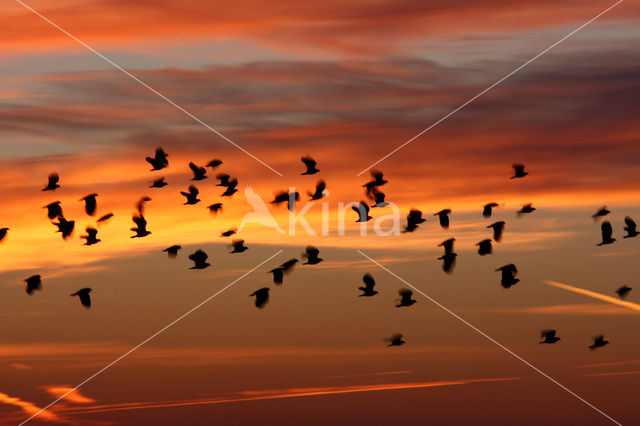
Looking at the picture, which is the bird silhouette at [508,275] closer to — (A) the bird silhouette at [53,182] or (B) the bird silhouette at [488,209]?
(B) the bird silhouette at [488,209]

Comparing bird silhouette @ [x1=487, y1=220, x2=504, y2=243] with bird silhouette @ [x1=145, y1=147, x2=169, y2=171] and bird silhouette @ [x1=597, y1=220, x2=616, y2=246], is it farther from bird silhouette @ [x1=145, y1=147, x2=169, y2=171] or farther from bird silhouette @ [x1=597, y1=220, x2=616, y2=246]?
bird silhouette @ [x1=145, y1=147, x2=169, y2=171]

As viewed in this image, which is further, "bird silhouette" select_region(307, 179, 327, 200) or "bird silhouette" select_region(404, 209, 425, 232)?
"bird silhouette" select_region(404, 209, 425, 232)

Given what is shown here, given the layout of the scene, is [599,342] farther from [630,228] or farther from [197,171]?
[197,171]

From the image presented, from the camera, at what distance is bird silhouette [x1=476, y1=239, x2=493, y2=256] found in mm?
63647

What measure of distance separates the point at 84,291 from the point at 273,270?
414 inches

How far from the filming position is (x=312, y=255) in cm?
6575

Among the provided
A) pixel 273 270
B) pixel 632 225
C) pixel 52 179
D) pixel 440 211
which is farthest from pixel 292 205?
pixel 632 225

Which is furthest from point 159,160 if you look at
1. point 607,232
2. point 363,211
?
point 607,232

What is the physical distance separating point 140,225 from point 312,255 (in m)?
10.0

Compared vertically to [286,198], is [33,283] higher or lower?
lower

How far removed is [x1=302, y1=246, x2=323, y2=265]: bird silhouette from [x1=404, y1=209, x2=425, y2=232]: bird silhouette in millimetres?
5296

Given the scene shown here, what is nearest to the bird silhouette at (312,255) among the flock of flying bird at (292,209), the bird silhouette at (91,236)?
the flock of flying bird at (292,209)

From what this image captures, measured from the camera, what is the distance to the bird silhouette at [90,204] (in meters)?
61.5

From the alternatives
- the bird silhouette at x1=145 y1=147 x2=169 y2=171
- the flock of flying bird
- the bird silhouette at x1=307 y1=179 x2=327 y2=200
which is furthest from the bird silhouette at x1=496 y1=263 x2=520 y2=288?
the bird silhouette at x1=145 y1=147 x2=169 y2=171
